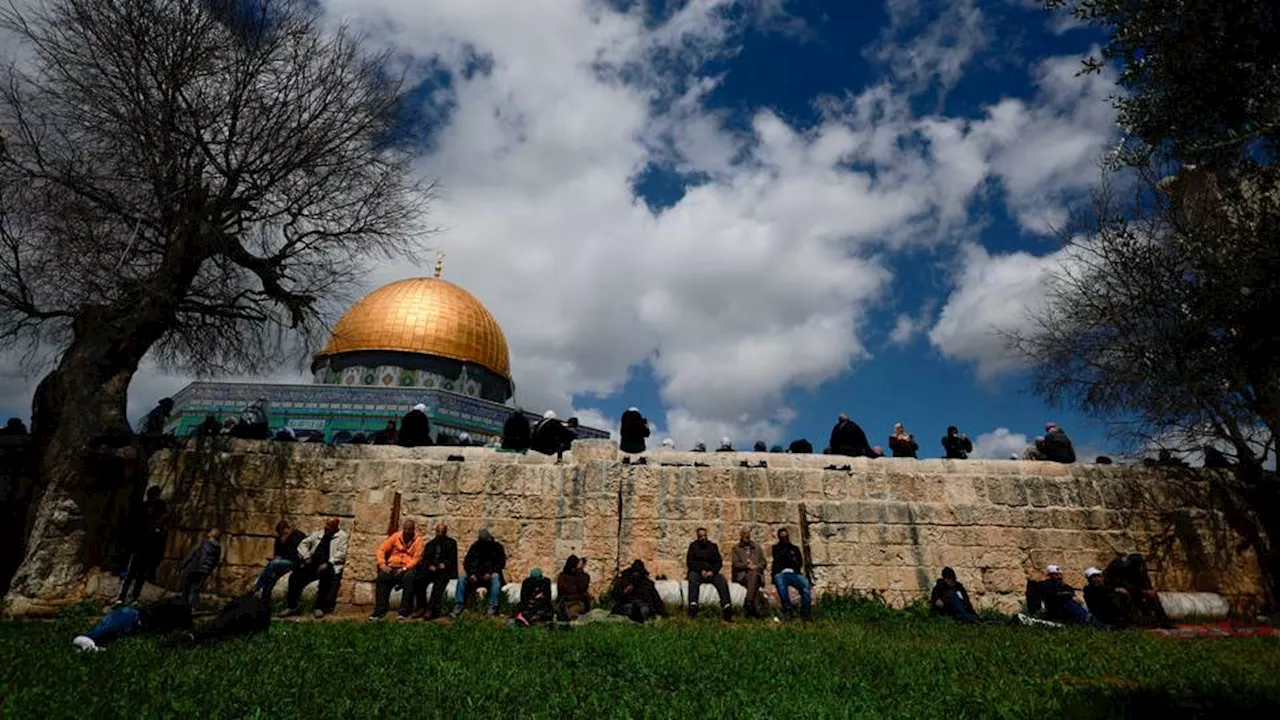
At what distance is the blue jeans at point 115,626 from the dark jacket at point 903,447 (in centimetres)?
1040

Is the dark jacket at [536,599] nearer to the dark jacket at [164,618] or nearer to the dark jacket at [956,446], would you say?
the dark jacket at [164,618]

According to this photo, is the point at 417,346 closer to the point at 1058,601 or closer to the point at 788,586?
the point at 788,586

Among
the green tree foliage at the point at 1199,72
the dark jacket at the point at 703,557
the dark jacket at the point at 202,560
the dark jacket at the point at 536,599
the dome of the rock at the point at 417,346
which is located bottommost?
the dark jacket at the point at 536,599

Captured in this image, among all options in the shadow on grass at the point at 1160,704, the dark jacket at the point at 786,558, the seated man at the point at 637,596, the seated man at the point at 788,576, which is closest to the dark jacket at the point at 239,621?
the seated man at the point at 637,596

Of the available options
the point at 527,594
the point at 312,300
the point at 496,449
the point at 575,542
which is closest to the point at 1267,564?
the point at 575,542

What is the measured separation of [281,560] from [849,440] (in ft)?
→ 28.3

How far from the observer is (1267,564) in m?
9.89

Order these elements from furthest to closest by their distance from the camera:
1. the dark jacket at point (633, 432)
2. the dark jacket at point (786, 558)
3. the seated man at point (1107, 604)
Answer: the dark jacket at point (633, 432)
the dark jacket at point (786, 558)
the seated man at point (1107, 604)

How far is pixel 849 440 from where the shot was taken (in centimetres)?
1085

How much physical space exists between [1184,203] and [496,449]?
12393 mm

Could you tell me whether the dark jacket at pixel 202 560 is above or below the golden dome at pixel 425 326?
below

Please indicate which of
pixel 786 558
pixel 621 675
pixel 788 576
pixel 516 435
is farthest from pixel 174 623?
pixel 786 558

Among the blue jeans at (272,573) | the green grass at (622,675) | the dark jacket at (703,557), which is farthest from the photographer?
the dark jacket at (703,557)

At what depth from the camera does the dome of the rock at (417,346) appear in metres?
33.7
